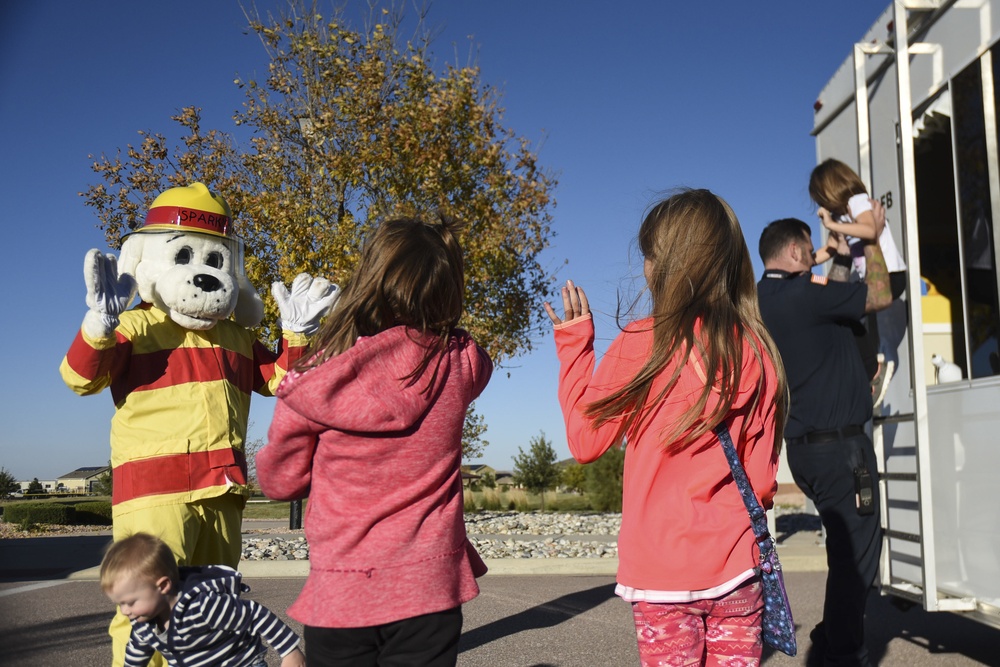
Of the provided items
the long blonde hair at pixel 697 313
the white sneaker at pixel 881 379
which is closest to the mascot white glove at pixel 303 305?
the long blonde hair at pixel 697 313

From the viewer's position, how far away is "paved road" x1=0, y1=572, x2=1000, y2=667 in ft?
17.4


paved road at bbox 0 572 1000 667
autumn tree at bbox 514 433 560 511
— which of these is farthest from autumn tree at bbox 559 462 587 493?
paved road at bbox 0 572 1000 667

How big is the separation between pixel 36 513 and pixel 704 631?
17822 millimetres

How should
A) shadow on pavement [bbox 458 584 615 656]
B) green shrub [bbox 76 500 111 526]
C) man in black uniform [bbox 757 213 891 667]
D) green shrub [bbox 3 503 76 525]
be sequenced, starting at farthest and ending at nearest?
green shrub [bbox 76 500 111 526], green shrub [bbox 3 503 76 525], shadow on pavement [bbox 458 584 615 656], man in black uniform [bbox 757 213 891 667]

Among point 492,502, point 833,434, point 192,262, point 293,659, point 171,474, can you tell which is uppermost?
point 192,262

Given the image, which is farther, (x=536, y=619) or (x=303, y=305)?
(x=536, y=619)

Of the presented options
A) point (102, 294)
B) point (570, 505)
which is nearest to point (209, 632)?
point (102, 294)

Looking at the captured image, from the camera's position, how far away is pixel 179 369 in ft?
12.3

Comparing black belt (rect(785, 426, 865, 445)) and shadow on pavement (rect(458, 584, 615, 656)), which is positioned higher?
black belt (rect(785, 426, 865, 445))

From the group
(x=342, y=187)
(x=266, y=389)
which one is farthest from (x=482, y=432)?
(x=266, y=389)

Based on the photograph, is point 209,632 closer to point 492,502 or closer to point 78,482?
point 78,482

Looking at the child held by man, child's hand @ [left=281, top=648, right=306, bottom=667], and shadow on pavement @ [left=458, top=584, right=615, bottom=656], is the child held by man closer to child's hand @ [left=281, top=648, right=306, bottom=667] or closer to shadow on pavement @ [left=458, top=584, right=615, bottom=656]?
shadow on pavement @ [left=458, top=584, right=615, bottom=656]

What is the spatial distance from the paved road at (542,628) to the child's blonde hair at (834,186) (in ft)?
7.78

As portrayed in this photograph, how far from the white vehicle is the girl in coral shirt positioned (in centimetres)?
209
